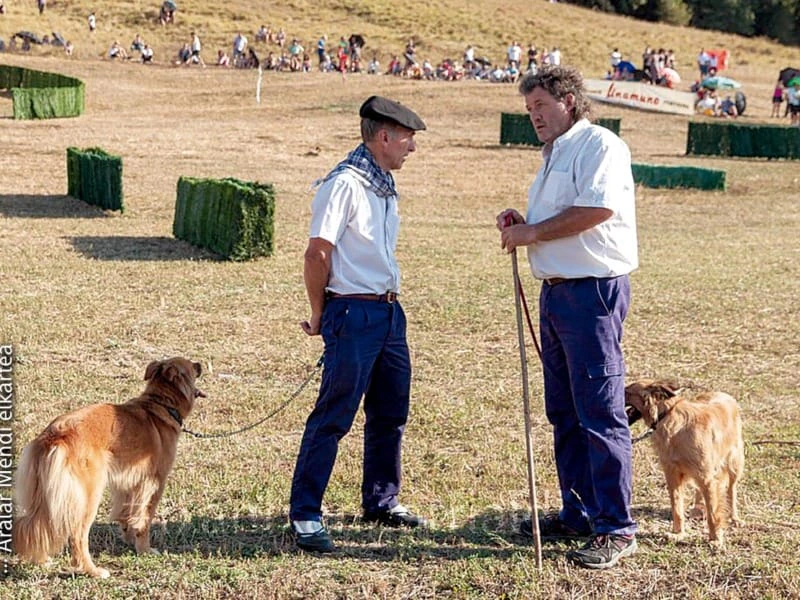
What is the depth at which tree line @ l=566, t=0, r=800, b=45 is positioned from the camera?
79875 mm

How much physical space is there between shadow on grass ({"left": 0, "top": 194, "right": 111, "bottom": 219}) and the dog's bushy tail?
48.5 feet

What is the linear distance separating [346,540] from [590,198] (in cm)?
205

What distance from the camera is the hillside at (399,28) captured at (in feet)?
189

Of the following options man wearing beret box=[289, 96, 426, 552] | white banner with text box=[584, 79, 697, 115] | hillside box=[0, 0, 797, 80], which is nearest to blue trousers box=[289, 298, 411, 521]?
man wearing beret box=[289, 96, 426, 552]

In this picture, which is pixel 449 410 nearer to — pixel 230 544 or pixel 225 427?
pixel 225 427

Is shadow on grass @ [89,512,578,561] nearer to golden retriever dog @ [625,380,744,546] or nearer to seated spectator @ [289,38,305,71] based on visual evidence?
golden retriever dog @ [625,380,744,546]

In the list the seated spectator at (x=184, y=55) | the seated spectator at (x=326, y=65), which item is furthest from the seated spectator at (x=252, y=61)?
the seated spectator at (x=326, y=65)

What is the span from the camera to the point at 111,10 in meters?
61.2

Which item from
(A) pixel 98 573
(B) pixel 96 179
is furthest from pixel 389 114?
(B) pixel 96 179

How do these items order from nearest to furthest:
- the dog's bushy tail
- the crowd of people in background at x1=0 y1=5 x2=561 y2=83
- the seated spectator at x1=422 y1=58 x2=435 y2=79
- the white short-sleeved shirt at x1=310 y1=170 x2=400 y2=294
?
the dog's bushy tail < the white short-sleeved shirt at x1=310 y1=170 x2=400 y2=294 < the seated spectator at x1=422 y1=58 x2=435 y2=79 < the crowd of people in background at x1=0 y1=5 x2=561 y2=83

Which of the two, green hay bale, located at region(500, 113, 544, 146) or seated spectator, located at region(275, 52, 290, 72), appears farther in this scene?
seated spectator, located at region(275, 52, 290, 72)

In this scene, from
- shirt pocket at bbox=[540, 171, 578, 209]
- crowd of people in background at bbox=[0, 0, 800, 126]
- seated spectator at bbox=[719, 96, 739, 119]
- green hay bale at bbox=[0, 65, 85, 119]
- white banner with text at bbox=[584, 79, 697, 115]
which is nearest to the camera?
shirt pocket at bbox=[540, 171, 578, 209]

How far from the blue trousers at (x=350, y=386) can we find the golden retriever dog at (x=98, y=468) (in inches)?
25.3

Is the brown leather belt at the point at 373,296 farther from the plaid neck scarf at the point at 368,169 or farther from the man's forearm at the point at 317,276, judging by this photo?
the plaid neck scarf at the point at 368,169
